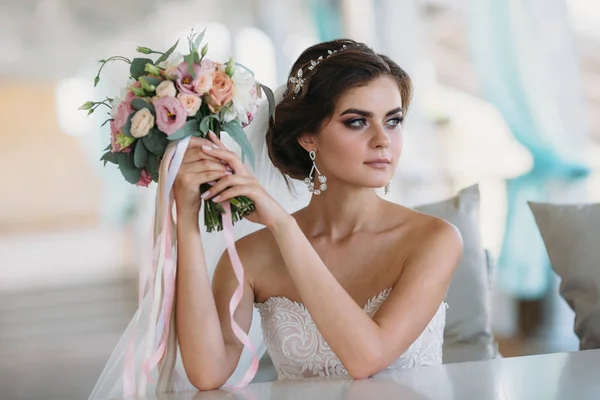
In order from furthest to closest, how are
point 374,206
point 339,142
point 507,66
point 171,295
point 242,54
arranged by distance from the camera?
point 242,54 → point 507,66 → point 374,206 → point 339,142 → point 171,295

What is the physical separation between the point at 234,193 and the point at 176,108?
231mm

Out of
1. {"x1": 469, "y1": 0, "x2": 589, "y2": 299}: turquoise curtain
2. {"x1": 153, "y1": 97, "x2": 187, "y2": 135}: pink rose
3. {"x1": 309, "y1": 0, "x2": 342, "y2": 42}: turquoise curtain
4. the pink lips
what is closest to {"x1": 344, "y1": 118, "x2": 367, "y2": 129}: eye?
the pink lips

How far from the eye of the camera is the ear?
2324 mm

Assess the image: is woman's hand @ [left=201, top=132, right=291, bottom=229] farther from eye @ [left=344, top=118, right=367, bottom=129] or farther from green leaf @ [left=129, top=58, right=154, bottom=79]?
eye @ [left=344, top=118, right=367, bottom=129]

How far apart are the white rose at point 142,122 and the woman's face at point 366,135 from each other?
1.92ft

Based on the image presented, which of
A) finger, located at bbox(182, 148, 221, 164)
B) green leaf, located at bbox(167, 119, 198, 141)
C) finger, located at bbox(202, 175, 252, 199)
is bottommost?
finger, located at bbox(202, 175, 252, 199)

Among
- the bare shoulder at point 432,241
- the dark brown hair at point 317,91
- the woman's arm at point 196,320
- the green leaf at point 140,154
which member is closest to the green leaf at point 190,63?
the green leaf at point 140,154

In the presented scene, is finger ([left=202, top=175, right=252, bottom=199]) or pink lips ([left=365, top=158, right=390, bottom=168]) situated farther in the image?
pink lips ([left=365, top=158, right=390, bottom=168])

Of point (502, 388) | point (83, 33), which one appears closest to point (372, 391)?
point (502, 388)

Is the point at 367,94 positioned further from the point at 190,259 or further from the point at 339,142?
the point at 190,259

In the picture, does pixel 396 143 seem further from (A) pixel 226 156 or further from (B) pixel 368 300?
(A) pixel 226 156

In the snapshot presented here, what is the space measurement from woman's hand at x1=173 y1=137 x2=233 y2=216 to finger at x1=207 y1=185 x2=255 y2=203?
1.9 inches

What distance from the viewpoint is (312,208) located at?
96.2 inches

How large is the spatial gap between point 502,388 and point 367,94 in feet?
3.05
